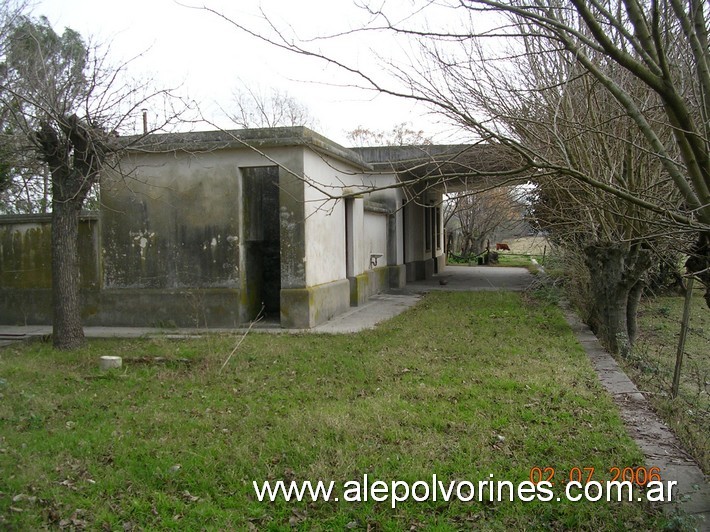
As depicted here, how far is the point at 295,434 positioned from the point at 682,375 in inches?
238

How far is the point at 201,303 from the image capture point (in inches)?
431

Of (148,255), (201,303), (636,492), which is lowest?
(636,492)

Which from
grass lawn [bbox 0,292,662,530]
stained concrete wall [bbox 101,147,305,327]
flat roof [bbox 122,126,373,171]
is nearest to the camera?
grass lawn [bbox 0,292,662,530]

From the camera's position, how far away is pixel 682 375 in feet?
27.5

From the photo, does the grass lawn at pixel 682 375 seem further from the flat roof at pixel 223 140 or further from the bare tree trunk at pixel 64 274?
the bare tree trunk at pixel 64 274

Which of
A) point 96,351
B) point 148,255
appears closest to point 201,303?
point 148,255

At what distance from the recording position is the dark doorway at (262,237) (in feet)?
37.2

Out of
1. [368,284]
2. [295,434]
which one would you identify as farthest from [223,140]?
[295,434]

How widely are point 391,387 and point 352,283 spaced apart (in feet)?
24.1

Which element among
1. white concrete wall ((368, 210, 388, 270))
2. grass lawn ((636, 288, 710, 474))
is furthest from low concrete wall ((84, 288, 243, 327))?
grass lawn ((636, 288, 710, 474))

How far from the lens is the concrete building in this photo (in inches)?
423

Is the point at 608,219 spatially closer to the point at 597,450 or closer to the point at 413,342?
the point at 413,342
